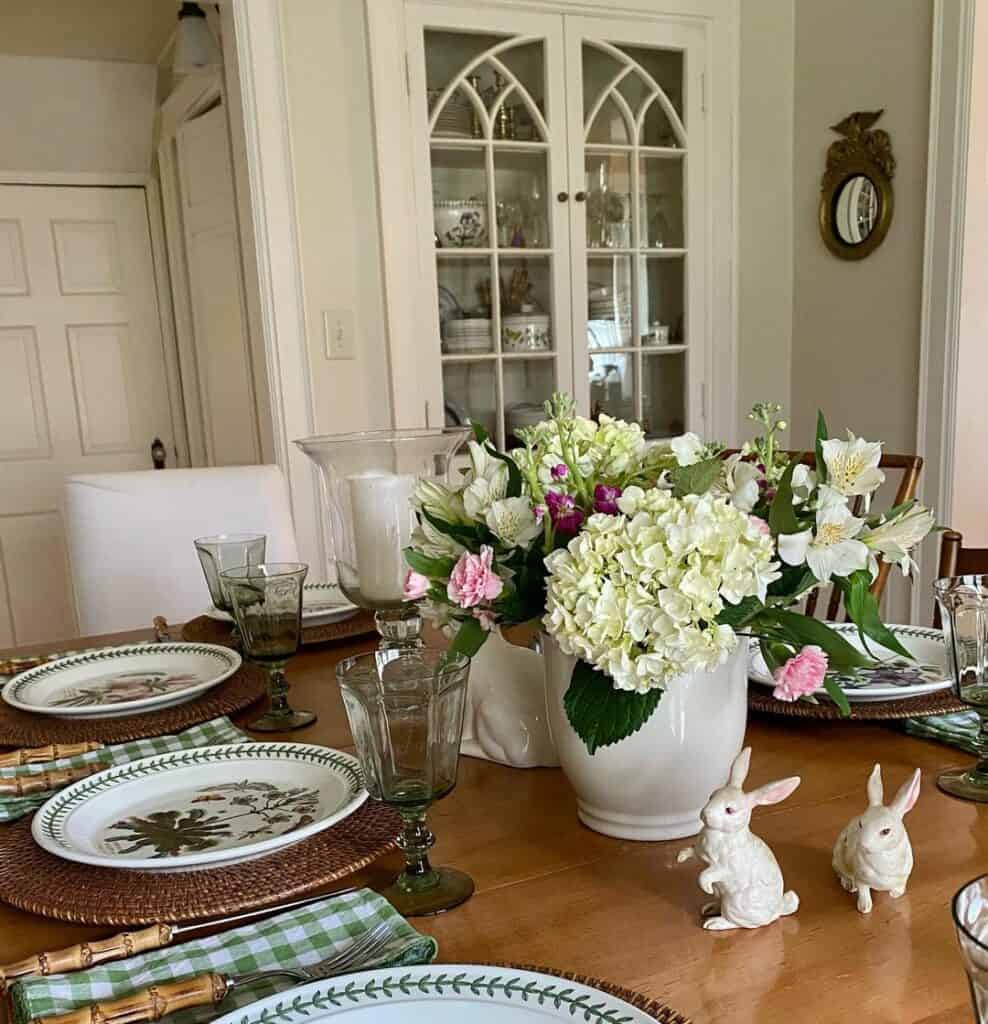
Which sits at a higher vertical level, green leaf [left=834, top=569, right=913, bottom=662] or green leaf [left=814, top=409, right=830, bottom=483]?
green leaf [left=814, top=409, right=830, bottom=483]

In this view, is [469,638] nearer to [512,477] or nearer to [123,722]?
[512,477]

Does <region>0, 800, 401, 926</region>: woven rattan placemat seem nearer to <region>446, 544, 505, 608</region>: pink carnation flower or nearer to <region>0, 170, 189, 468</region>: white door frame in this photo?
<region>446, 544, 505, 608</region>: pink carnation flower

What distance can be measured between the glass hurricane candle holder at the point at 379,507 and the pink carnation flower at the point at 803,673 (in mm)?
520

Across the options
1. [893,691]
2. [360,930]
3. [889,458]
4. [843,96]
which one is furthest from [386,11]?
[360,930]

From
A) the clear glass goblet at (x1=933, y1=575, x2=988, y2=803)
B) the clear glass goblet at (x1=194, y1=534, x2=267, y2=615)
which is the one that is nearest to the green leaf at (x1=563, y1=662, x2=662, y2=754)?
the clear glass goblet at (x1=933, y1=575, x2=988, y2=803)

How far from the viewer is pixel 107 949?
2.03 ft

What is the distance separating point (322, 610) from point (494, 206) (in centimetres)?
168

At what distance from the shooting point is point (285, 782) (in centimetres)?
88

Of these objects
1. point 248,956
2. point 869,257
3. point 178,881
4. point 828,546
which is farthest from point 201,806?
point 869,257

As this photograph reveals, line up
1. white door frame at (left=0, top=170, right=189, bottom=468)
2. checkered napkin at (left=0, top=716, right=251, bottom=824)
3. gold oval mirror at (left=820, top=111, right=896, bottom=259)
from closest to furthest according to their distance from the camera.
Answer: checkered napkin at (left=0, top=716, right=251, bottom=824)
gold oval mirror at (left=820, top=111, right=896, bottom=259)
white door frame at (left=0, top=170, right=189, bottom=468)

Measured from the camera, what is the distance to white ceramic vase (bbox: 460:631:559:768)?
91 cm

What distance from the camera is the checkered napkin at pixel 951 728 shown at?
36.2 inches

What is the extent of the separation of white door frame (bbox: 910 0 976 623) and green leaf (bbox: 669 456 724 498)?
1916mm

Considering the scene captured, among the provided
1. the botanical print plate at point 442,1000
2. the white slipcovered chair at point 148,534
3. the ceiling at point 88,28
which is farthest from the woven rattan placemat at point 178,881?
the ceiling at point 88,28
